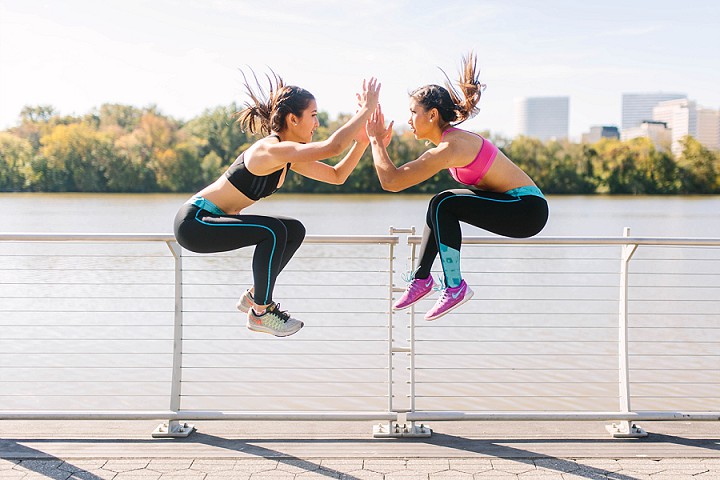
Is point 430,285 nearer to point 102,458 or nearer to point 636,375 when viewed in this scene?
point 102,458

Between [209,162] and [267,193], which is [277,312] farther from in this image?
[209,162]

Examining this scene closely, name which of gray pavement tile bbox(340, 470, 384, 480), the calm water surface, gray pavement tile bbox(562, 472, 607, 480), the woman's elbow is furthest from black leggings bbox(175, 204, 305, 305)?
the calm water surface

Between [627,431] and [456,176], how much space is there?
1729mm

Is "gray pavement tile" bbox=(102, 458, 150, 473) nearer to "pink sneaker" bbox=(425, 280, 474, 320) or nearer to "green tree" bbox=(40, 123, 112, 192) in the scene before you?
"pink sneaker" bbox=(425, 280, 474, 320)

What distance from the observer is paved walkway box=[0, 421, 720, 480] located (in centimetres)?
379

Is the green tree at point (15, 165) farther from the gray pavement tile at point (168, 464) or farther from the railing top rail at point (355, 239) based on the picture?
the gray pavement tile at point (168, 464)

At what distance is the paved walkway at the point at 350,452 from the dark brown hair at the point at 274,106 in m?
1.70

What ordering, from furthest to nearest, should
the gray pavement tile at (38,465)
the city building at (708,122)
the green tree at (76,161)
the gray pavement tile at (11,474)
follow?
the city building at (708,122)
the green tree at (76,161)
the gray pavement tile at (38,465)
the gray pavement tile at (11,474)

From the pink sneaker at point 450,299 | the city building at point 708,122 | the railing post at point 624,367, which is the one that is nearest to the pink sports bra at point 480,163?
the pink sneaker at point 450,299

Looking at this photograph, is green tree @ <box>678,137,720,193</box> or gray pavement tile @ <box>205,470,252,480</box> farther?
green tree @ <box>678,137,720,193</box>

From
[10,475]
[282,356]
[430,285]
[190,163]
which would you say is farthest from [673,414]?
[190,163]

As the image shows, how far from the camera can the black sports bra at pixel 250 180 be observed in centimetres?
400

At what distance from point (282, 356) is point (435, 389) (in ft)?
6.93

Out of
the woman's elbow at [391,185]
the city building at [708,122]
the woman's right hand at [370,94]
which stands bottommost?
the woman's elbow at [391,185]
